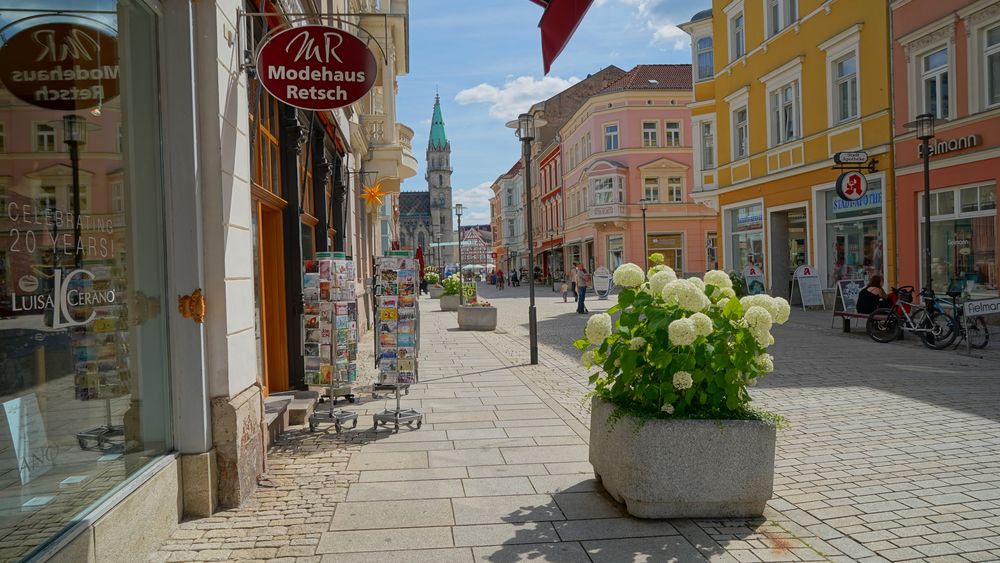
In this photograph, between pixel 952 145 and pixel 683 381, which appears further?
pixel 952 145

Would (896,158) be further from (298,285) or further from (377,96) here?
(298,285)

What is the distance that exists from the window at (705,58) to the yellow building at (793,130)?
4cm

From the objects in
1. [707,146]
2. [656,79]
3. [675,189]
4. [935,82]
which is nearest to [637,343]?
[935,82]

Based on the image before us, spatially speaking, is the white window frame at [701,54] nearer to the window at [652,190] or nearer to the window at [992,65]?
the window at [992,65]

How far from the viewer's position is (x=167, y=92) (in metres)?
4.64

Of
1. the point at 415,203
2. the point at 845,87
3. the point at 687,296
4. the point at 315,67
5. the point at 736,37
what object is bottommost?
the point at 687,296

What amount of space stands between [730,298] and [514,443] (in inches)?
105

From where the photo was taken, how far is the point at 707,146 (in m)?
29.0

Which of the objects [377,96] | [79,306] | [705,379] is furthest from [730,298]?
[377,96]

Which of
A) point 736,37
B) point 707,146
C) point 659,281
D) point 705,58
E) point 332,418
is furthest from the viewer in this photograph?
point 705,58

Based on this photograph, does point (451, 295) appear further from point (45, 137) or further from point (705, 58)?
point (45, 137)

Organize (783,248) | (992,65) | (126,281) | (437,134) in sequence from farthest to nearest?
(437,134) < (783,248) < (992,65) < (126,281)

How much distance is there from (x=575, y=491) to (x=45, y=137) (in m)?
3.73

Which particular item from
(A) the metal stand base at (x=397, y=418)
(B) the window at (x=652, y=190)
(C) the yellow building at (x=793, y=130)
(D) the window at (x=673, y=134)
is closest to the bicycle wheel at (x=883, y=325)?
(C) the yellow building at (x=793, y=130)
